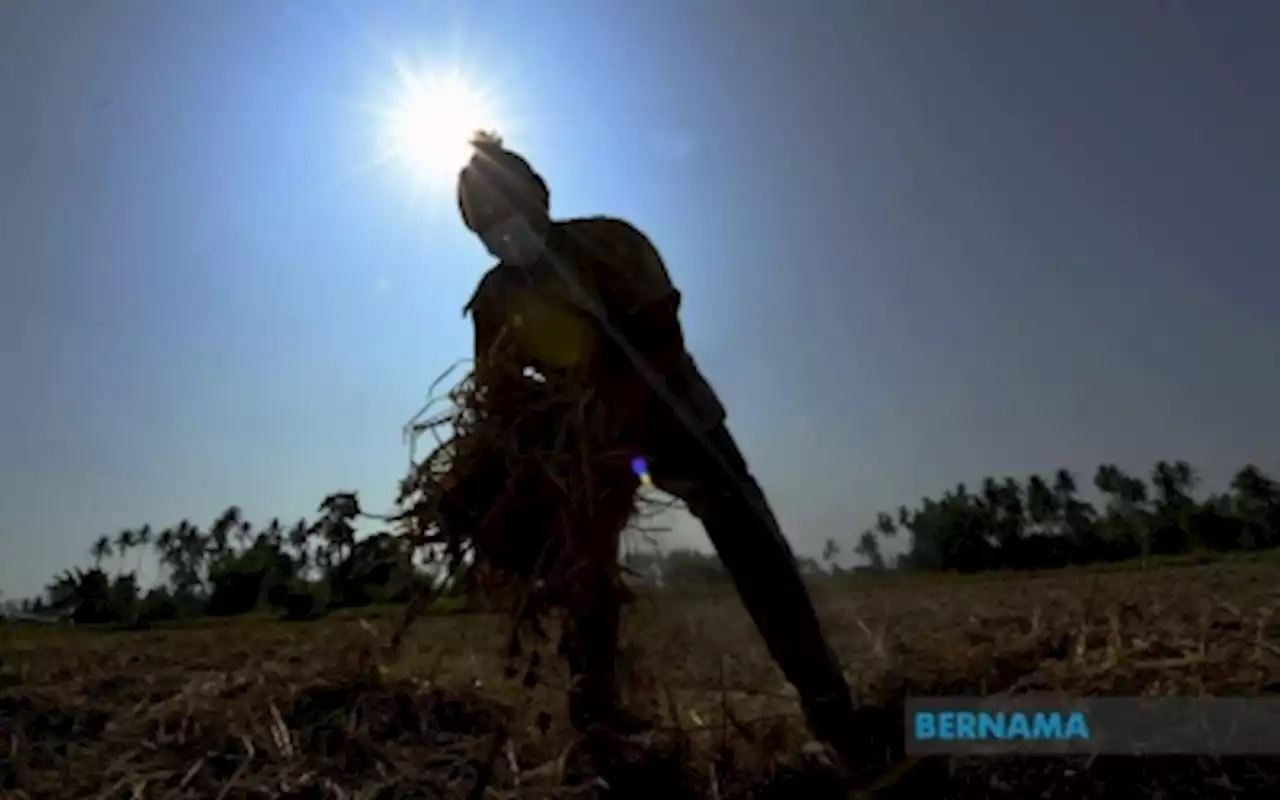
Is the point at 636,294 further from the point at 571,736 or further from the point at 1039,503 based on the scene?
the point at 1039,503

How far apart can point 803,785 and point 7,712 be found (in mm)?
2867

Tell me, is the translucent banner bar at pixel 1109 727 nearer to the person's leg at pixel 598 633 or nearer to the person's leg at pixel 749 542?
the person's leg at pixel 749 542

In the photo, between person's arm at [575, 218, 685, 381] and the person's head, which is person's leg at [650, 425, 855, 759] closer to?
person's arm at [575, 218, 685, 381]

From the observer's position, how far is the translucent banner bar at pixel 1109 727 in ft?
7.25

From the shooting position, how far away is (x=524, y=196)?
9.54ft

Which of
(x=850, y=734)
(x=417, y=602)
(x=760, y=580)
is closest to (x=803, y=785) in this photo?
(x=850, y=734)

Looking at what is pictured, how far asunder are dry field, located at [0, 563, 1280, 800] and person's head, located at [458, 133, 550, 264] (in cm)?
113

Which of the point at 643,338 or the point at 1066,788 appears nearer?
the point at 1066,788

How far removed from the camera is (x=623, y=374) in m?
2.87

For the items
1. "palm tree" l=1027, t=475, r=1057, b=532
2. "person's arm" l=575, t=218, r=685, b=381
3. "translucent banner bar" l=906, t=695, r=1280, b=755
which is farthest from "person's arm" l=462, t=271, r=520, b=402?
"palm tree" l=1027, t=475, r=1057, b=532

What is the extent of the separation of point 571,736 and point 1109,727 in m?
1.41

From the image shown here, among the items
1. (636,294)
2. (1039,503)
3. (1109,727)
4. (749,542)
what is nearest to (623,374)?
(636,294)

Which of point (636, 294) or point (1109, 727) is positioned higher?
point (636, 294)

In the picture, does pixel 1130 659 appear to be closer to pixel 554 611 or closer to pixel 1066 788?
pixel 1066 788
